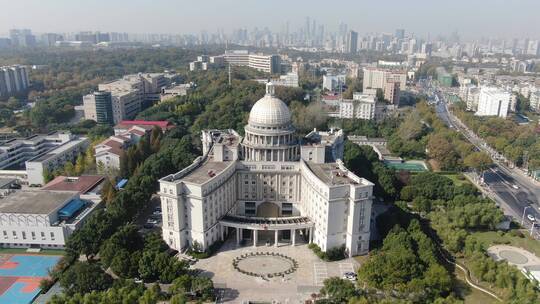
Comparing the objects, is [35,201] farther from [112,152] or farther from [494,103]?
[494,103]

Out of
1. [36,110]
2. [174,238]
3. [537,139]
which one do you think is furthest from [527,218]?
[36,110]

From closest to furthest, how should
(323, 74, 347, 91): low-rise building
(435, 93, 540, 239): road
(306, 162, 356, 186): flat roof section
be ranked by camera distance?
(306, 162, 356, 186): flat roof section
(435, 93, 540, 239): road
(323, 74, 347, 91): low-rise building

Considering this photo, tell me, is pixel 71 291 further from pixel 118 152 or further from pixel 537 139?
pixel 537 139

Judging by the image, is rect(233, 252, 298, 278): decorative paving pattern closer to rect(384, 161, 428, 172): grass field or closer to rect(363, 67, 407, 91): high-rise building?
rect(384, 161, 428, 172): grass field

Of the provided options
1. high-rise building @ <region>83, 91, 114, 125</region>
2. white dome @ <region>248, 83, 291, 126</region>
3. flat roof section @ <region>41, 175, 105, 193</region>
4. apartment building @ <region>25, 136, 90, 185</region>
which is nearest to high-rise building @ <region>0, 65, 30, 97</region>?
high-rise building @ <region>83, 91, 114, 125</region>

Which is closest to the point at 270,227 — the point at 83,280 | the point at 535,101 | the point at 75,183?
the point at 83,280

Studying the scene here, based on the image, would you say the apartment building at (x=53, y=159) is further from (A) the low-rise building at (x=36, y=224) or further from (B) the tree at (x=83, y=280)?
→ (B) the tree at (x=83, y=280)
